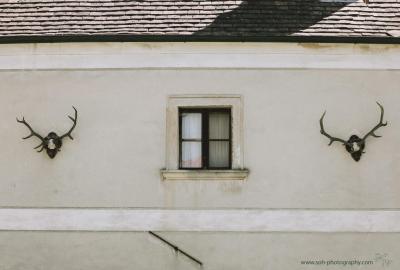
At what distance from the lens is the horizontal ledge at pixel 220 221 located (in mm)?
10164

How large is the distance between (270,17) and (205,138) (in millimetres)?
2557

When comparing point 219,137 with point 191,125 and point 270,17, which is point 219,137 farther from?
point 270,17

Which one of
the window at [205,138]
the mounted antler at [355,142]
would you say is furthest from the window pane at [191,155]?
the mounted antler at [355,142]

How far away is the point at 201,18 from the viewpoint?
10.9 metres

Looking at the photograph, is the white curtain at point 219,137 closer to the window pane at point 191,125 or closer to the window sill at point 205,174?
the window pane at point 191,125

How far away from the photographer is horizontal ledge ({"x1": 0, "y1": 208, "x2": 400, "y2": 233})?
10.2 m

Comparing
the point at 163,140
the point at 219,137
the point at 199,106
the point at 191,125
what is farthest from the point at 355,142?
the point at 163,140

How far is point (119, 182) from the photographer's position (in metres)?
10.3

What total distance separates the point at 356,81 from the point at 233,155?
2.52m

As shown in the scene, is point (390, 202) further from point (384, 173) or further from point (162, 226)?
point (162, 226)

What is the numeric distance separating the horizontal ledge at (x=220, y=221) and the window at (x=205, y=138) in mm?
893

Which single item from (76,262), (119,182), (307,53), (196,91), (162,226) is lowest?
(76,262)

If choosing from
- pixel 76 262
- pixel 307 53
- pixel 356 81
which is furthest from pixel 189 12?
pixel 76 262

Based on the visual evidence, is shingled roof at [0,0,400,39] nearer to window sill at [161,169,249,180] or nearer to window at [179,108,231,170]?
window at [179,108,231,170]
